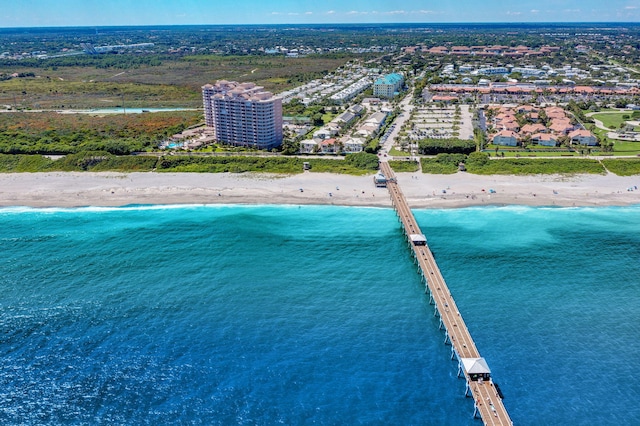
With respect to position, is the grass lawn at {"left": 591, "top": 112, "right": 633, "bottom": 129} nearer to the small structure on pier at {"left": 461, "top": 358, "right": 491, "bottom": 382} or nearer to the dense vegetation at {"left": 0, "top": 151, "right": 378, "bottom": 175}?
the dense vegetation at {"left": 0, "top": 151, "right": 378, "bottom": 175}

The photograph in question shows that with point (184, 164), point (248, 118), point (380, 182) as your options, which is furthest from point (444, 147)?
point (184, 164)

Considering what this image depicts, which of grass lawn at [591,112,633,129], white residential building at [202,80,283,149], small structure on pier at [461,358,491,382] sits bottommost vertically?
small structure on pier at [461,358,491,382]

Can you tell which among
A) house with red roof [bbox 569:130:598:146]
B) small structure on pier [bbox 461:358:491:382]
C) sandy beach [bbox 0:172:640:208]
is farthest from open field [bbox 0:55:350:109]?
small structure on pier [bbox 461:358:491:382]

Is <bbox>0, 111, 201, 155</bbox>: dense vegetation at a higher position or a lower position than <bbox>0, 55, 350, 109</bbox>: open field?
lower

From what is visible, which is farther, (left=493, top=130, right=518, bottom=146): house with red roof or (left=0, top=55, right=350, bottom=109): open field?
(left=0, top=55, right=350, bottom=109): open field

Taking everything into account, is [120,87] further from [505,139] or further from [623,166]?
[623,166]

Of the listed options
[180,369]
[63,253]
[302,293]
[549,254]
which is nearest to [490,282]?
[549,254]

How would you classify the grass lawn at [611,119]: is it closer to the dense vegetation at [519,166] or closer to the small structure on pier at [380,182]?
the dense vegetation at [519,166]

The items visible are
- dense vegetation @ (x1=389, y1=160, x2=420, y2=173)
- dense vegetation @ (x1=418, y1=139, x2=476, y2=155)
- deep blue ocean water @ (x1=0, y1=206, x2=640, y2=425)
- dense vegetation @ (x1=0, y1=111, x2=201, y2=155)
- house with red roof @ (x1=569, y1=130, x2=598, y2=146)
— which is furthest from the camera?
house with red roof @ (x1=569, y1=130, x2=598, y2=146)
